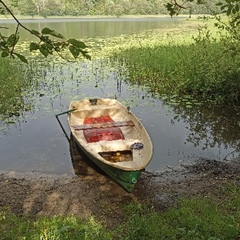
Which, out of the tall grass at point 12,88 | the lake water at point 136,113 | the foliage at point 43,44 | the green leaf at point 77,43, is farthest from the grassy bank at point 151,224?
the tall grass at point 12,88

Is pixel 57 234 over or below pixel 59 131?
over

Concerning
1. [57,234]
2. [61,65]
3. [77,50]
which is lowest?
[61,65]

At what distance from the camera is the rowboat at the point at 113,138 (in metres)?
5.75

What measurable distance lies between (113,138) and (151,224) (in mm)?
3087

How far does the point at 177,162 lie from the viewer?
727cm

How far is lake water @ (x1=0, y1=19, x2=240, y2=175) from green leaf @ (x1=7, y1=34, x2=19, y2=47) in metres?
5.25

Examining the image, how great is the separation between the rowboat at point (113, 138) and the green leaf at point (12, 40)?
12.1 ft

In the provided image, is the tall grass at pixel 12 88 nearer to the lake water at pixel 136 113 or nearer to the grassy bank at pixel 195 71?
the lake water at pixel 136 113

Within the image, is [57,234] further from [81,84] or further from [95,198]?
[81,84]

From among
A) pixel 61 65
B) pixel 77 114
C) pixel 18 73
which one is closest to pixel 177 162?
pixel 77 114

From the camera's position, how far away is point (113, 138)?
24.4 feet

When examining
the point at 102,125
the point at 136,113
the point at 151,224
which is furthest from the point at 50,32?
the point at 136,113

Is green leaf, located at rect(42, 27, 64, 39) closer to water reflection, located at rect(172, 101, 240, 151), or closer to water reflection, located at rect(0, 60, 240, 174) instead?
water reflection, located at rect(0, 60, 240, 174)

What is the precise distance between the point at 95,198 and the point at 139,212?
35.1 inches
